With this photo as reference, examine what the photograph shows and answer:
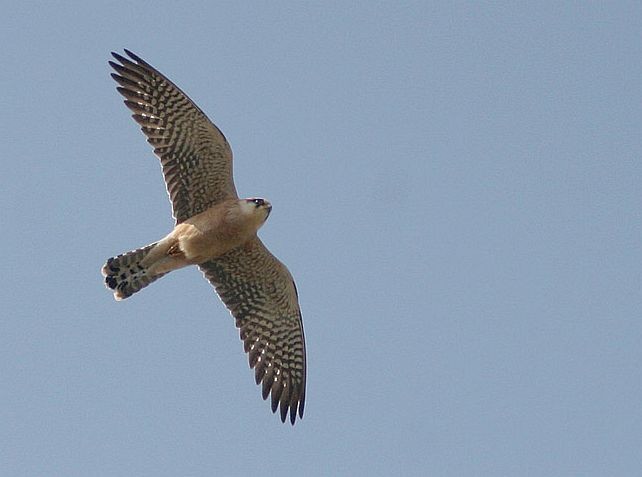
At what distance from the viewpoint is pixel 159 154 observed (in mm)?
14250

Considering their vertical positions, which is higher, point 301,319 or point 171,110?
point 171,110

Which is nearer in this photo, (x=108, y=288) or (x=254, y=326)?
(x=108, y=288)

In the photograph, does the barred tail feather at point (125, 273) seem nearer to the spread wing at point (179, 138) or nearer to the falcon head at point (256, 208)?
the spread wing at point (179, 138)

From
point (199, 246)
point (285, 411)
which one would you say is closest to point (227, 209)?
point (199, 246)

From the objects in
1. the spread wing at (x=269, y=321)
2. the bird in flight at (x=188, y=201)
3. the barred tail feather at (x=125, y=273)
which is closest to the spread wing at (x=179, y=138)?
the bird in flight at (x=188, y=201)

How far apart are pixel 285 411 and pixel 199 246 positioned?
2427 millimetres

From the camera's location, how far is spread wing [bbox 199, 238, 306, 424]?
48.6 ft

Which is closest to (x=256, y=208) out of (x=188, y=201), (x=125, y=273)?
(x=188, y=201)

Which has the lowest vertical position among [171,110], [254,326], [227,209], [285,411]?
[285,411]

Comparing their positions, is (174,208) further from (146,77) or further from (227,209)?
(146,77)

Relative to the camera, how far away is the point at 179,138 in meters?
14.2

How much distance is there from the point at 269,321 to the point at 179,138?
8.67 feet

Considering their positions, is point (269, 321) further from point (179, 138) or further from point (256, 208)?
point (179, 138)

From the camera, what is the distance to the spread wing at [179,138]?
14125 mm
